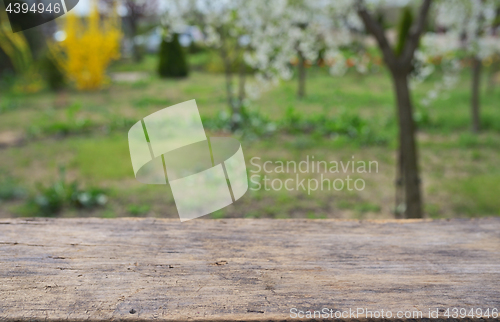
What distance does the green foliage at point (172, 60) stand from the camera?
38.5ft

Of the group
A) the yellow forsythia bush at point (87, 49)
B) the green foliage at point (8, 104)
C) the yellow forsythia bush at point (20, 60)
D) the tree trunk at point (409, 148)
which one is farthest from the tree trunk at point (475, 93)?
the yellow forsythia bush at point (20, 60)

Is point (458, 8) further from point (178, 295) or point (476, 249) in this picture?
point (178, 295)

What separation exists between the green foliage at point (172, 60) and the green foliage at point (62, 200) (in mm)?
8368

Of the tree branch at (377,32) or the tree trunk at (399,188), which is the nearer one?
the tree branch at (377,32)

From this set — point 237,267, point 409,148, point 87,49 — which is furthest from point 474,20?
point 87,49

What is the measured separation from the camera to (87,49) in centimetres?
985

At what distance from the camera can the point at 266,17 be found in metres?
→ 4.79

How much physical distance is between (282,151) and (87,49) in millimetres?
6933

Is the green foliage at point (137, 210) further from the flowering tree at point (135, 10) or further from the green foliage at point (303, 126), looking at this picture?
the flowering tree at point (135, 10)

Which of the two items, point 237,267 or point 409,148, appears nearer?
point 237,267

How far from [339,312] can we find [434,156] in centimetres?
513

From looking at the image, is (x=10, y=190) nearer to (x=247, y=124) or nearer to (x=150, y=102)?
(x=247, y=124)

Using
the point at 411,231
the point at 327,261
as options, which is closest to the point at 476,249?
the point at 411,231

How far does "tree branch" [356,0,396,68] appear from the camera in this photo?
9.91 ft
